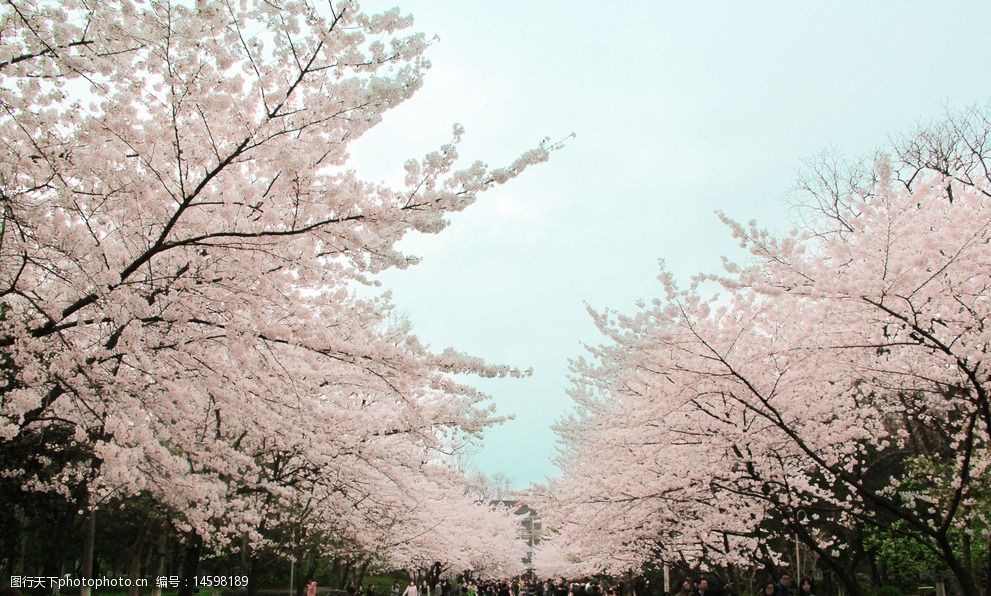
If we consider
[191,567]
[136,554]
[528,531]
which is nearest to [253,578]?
[191,567]

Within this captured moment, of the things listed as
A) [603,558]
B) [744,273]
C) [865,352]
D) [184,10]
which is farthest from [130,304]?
[603,558]

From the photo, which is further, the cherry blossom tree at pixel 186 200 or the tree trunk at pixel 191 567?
the tree trunk at pixel 191 567

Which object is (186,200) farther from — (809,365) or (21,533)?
(21,533)

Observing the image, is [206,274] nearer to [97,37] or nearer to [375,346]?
[375,346]

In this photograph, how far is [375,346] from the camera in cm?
530

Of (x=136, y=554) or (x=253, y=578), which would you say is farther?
(x=136, y=554)

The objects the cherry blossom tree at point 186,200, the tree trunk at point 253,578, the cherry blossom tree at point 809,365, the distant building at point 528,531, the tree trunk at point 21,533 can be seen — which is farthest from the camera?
the distant building at point 528,531

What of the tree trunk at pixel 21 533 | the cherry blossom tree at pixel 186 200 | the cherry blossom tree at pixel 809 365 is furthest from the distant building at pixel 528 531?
the cherry blossom tree at pixel 186 200

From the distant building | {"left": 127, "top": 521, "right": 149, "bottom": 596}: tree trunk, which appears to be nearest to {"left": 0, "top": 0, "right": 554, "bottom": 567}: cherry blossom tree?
{"left": 127, "top": 521, "right": 149, "bottom": 596}: tree trunk

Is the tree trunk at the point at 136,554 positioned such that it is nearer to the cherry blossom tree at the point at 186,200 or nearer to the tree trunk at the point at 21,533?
the tree trunk at the point at 21,533

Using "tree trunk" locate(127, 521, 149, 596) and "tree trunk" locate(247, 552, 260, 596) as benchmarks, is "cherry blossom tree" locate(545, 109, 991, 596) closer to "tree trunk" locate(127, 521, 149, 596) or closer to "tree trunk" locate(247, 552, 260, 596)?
"tree trunk" locate(247, 552, 260, 596)

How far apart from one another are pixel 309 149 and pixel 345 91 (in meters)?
0.52

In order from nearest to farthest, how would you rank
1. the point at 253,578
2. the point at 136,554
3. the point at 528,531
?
the point at 253,578
the point at 136,554
the point at 528,531

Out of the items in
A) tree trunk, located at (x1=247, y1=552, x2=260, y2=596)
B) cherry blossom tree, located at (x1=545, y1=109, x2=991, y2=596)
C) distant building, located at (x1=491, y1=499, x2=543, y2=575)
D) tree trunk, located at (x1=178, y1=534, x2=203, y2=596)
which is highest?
cherry blossom tree, located at (x1=545, y1=109, x2=991, y2=596)
